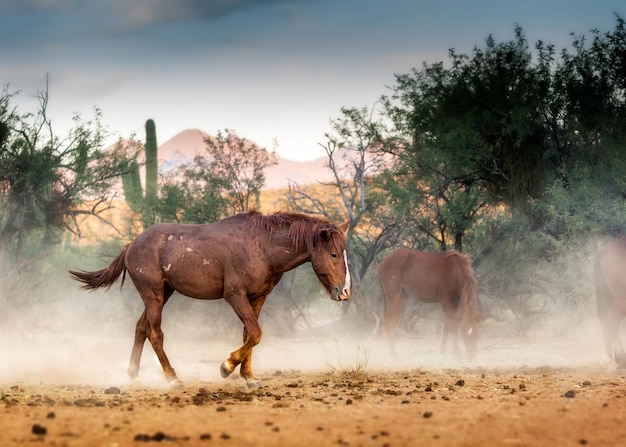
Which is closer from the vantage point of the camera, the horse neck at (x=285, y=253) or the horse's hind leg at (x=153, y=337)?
the horse's hind leg at (x=153, y=337)

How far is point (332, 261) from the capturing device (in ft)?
36.5

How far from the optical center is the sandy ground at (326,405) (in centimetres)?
673

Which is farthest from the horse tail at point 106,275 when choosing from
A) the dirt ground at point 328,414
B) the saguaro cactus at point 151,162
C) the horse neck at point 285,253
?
the saguaro cactus at point 151,162

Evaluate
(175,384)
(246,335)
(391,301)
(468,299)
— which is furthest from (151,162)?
(175,384)

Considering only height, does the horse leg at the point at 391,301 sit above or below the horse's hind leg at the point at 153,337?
above

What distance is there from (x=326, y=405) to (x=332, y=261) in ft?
8.53

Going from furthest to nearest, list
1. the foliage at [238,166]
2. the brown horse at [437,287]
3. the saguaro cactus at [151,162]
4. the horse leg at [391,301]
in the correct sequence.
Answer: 1. the saguaro cactus at [151,162]
2. the foliage at [238,166]
3. the horse leg at [391,301]
4. the brown horse at [437,287]

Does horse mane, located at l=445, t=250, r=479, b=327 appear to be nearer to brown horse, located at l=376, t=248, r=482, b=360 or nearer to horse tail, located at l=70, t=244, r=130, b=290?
brown horse, located at l=376, t=248, r=482, b=360

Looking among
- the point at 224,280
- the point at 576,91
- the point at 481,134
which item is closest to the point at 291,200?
the point at 481,134

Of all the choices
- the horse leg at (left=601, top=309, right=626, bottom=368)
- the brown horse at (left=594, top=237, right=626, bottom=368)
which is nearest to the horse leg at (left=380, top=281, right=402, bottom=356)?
the brown horse at (left=594, top=237, right=626, bottom=368)

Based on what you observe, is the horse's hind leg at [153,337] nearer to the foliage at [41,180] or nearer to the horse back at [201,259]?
the horse back at [201,259]

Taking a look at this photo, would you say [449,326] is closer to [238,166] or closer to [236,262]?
[236,262]

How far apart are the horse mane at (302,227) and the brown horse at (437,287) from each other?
20.8ft

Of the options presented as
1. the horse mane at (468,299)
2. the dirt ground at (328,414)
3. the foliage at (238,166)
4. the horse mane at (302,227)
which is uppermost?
the foliage at (238,166)
